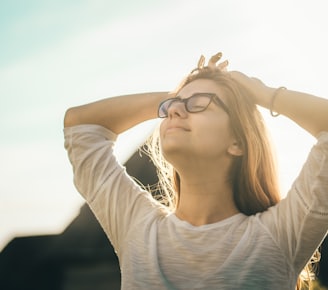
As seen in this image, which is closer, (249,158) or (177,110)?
(177,110)

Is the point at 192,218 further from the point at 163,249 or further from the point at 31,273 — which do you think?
the point at 31,273

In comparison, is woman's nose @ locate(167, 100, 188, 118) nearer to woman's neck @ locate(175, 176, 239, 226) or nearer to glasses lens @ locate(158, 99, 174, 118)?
glasses lens @ locate(158, 99, 174, 118)

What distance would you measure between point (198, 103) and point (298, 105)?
481mm

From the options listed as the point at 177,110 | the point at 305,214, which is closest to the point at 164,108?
the point at 177,110

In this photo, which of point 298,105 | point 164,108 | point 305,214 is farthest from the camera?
point 164,108

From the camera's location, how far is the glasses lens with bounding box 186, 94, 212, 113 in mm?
3041

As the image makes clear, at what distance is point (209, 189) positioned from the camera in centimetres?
308

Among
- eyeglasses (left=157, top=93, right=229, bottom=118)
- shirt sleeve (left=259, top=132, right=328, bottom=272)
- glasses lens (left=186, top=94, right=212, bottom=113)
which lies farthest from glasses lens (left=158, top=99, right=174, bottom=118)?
shirt sleeve (left=259, top=132, right=328, bottom=272)

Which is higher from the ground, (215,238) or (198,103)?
(198,103)

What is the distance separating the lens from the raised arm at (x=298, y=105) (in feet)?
9.22

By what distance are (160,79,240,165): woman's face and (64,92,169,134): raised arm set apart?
28 cm

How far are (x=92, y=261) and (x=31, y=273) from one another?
6.60ft

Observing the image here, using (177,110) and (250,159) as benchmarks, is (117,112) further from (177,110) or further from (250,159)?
(250,159)

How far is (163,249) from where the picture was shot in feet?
9.60
